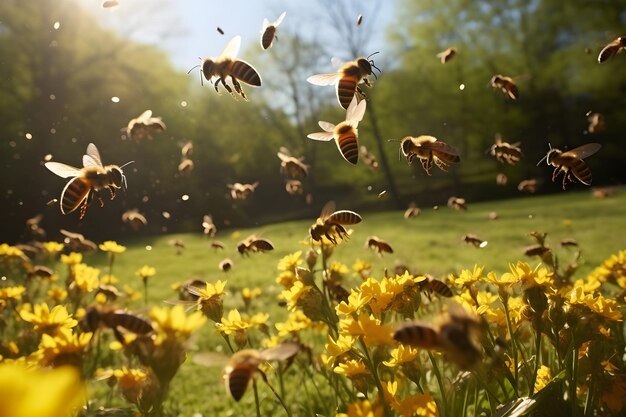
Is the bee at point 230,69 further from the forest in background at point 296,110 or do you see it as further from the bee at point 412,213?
the forest in background at point 296,110

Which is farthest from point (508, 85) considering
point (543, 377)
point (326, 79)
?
point (543, 377)

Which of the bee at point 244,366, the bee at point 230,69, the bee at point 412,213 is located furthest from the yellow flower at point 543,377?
the bee at point 412,213

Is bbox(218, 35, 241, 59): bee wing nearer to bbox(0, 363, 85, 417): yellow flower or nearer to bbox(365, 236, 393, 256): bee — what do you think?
bbox(365, 236, 393, 256): bee

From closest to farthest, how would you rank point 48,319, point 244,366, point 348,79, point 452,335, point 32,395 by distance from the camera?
1. point 32,395
2. point 452,335
3. point 244,366
4. point 48,319
5. point 348,79

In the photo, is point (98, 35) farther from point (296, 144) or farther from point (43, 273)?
point (43, 273)

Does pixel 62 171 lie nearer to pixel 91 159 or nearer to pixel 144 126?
pixel 91 159

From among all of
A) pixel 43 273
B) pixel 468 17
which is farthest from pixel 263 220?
pixel 43 273
